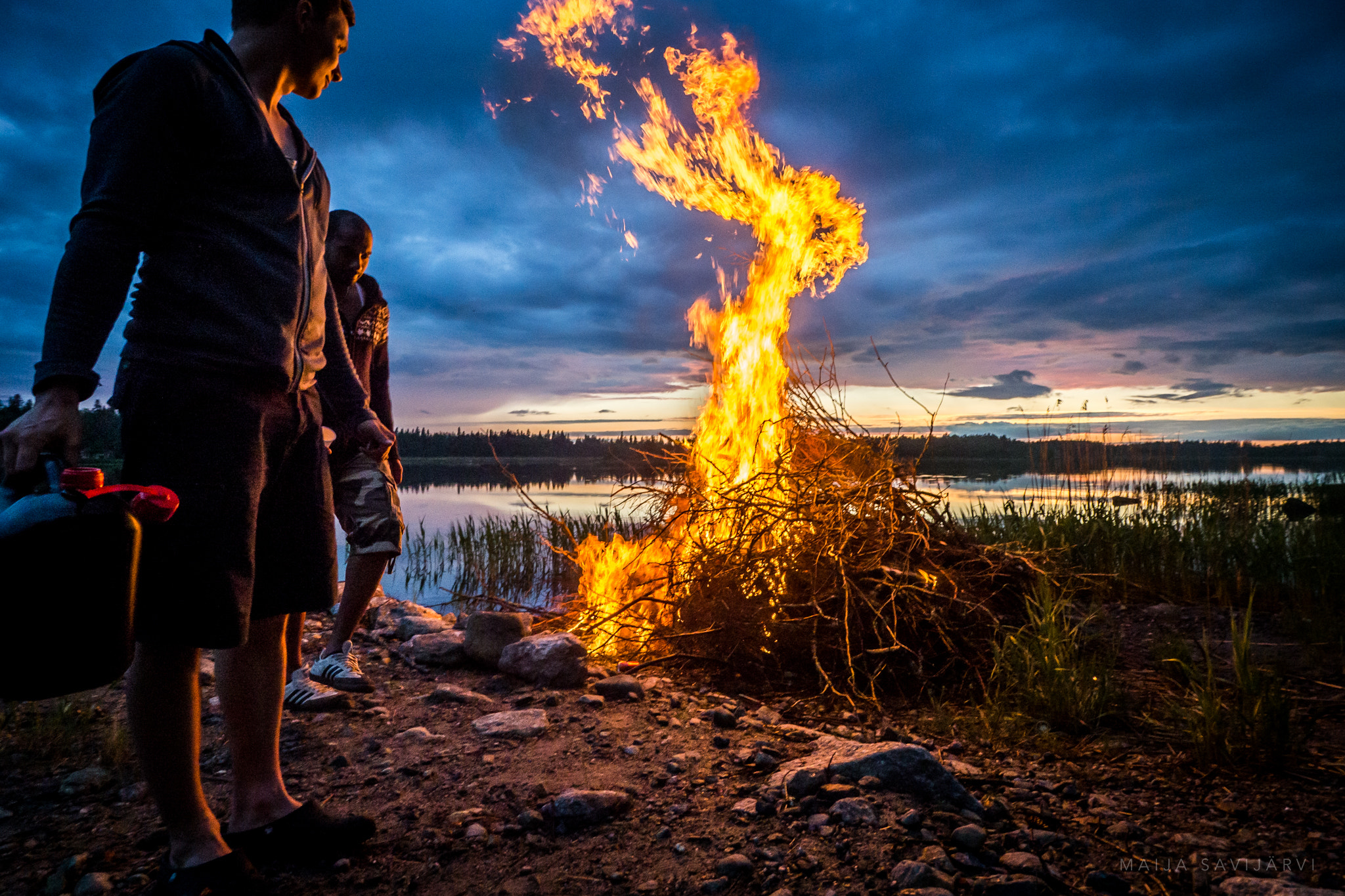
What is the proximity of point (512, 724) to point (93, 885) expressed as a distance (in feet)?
4.53

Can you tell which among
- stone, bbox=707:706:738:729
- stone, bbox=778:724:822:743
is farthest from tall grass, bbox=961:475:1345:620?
stone, bbox=707:706:738:729

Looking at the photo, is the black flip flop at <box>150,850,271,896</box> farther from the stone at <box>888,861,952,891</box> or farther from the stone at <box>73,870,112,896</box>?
the stone at <box>888,861,952,891</box>

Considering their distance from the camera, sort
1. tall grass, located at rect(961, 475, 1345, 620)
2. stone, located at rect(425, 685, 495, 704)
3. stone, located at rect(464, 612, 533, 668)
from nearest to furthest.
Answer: stone, located at rect(425, 685, 495, 704) < stone, located at rect(464, 612, 533, 668) < tall grass, located at rect(961, 475, 1345, 620)

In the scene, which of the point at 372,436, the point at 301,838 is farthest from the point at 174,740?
the point at 372,436

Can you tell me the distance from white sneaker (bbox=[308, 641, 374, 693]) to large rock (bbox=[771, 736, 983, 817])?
2074 millimetres

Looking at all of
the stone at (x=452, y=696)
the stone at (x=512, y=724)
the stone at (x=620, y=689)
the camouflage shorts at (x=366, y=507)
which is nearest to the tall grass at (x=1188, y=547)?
the stone at (x=620, y=689)

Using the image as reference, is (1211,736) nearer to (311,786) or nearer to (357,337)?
(311,786)

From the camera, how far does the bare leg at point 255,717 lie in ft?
5.61

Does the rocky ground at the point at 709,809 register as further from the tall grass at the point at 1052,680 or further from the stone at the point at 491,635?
the stone at the point at 491,635

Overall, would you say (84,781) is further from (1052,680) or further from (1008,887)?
(1052,680)

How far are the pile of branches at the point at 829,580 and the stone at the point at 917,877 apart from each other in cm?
148

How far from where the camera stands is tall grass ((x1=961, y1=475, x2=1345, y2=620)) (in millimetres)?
4984

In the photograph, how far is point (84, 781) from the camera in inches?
86.8

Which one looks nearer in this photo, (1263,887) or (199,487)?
(199,487)
